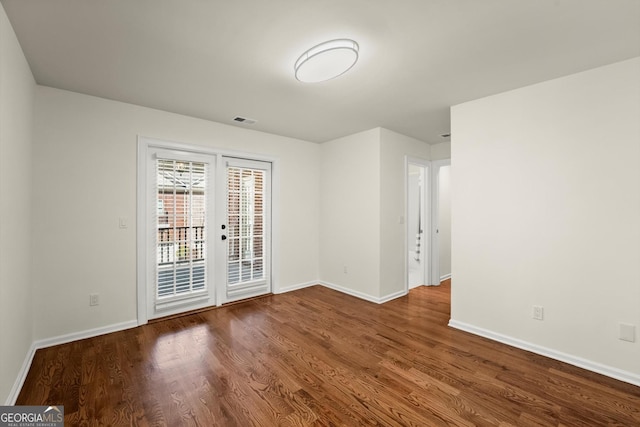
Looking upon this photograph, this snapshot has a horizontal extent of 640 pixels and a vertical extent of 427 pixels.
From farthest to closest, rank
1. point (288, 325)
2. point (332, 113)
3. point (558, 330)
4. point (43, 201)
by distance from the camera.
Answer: point (332, 113), point (288, 325), point (43, 201), point (558, 330)

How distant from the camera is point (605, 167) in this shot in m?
2.27

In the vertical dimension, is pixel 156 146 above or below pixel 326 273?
above

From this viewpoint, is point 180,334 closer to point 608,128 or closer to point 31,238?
point 31,238

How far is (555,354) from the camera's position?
2.48 meters

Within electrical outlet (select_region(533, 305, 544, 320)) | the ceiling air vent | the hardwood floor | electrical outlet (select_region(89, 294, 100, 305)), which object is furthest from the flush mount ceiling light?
electrical outlet (select_region(89, 294, 100, 305))

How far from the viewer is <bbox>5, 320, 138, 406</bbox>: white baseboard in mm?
1914

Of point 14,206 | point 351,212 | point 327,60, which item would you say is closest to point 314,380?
point 327,60

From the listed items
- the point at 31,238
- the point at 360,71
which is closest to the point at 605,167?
the point at 360,71

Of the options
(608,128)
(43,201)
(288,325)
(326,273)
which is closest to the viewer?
(608,128)

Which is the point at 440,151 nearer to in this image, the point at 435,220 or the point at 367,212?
the point at 435,220

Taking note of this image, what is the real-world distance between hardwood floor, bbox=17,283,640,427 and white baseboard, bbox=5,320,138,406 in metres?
0.06

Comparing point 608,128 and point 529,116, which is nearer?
point 608,128

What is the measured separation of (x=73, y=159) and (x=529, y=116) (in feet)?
14.8

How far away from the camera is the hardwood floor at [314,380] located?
5.83 feet
